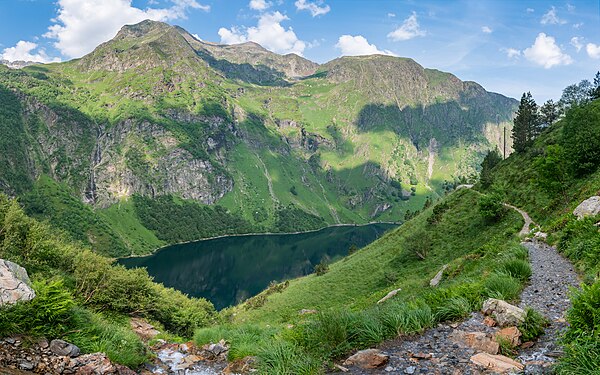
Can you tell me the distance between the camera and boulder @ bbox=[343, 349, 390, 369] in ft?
23.2

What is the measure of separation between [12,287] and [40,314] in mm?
1259

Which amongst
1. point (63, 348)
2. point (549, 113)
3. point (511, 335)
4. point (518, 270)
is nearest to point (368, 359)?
point (511, 335)

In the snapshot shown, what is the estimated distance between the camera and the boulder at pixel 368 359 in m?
7.07

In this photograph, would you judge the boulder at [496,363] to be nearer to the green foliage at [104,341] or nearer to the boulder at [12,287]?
the green foliage at [104,341]

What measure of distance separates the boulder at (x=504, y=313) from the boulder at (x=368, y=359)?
318 cm

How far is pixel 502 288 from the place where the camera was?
420 inches

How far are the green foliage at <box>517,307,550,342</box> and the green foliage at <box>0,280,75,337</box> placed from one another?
474 inches

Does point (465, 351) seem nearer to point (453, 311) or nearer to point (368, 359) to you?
point (368, 359)

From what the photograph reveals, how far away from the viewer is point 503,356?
6.69 metres

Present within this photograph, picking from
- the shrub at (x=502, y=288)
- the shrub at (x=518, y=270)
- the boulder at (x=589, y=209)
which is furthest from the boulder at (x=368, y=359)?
the boulder at (x=589, y=209)

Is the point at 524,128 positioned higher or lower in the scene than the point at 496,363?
higher

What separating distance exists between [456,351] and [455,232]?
50550 millimetres

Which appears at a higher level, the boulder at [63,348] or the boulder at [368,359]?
the boulder at [368,359]

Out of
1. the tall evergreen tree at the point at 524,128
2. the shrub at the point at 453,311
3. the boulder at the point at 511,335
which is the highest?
the tall evergreen tree at the point at 524,128
